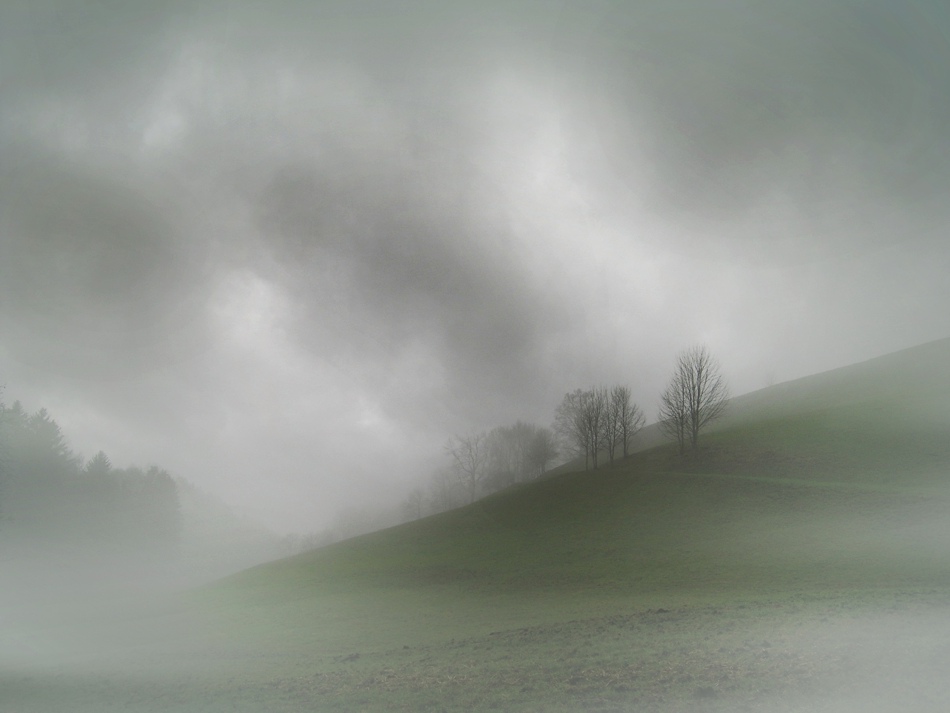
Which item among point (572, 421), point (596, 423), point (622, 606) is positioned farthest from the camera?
point (572, 421)

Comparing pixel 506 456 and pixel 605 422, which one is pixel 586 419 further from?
pixel 506 456

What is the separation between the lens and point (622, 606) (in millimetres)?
26109

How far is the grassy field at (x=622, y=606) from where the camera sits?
520 inches

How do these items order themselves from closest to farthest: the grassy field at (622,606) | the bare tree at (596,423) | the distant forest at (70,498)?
1. the grassy field at (622,606)
2. the distant forest at (70,498)
3. the bare tree at (596,423)

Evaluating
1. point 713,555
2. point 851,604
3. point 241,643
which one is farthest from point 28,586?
point 851,604

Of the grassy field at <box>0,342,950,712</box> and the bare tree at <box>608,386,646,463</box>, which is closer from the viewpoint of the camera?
the grassy field at <box>0,342,950,712</box>

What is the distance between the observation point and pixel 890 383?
3374 inches

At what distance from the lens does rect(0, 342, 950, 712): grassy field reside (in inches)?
520

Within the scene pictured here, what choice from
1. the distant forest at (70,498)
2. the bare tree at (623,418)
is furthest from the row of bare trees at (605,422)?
the distant forest at (70,498)

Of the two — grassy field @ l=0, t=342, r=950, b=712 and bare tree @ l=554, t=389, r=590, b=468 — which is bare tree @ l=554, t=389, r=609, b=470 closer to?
bare tree @ l=554, t=389, r=590, b=468

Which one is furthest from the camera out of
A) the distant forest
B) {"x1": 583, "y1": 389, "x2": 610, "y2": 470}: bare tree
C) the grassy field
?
{"x1": 583, "y1": 389, "x2": 610, "y2": 470}: bare tree

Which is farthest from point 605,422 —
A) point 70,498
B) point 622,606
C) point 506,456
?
point 70,498

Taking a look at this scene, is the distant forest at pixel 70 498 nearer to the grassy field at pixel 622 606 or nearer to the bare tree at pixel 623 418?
the grassy field at pixel 622 606

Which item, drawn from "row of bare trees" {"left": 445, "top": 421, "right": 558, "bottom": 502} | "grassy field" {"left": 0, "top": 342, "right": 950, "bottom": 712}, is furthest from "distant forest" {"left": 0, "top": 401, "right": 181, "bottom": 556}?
"row of bare trees" {"left": 445, "top": 421, "right": 558, "bottom": 502}
